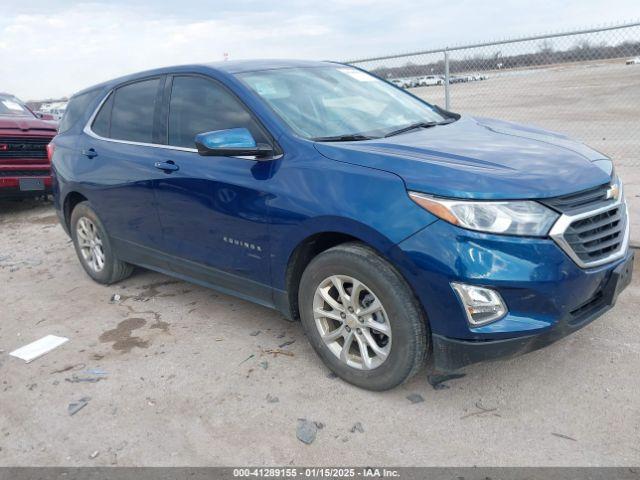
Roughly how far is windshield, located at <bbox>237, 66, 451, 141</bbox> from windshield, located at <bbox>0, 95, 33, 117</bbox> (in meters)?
7.12

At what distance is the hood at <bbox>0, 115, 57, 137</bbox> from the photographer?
323 inches

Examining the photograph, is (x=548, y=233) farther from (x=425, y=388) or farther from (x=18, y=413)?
(x=18, y=413)

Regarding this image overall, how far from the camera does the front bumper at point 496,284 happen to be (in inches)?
102

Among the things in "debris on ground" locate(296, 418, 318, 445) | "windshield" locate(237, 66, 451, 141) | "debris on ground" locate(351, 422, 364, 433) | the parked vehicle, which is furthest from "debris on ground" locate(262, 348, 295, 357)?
the parked vehicle

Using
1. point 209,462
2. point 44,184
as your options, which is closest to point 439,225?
point 209,462

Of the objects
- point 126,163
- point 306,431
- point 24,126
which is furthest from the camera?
point 24,126

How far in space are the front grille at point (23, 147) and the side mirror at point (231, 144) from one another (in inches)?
239

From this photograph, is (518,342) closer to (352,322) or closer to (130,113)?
(352,322)

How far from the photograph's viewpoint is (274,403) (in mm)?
3150

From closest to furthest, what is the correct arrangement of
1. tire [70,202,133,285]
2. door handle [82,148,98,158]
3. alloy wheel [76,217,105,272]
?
door handle [82,148,98,158] < tire [70,202,133,285] < alloy wheel [76,217,105,272]

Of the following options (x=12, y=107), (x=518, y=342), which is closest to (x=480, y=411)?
(x=518, y=342)

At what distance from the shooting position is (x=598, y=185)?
2.91 m

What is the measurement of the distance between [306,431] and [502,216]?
1.42 meters

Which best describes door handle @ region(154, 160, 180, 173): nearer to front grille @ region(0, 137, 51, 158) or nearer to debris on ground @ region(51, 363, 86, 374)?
debris on ground @ region(51, 363, 86, 374)
